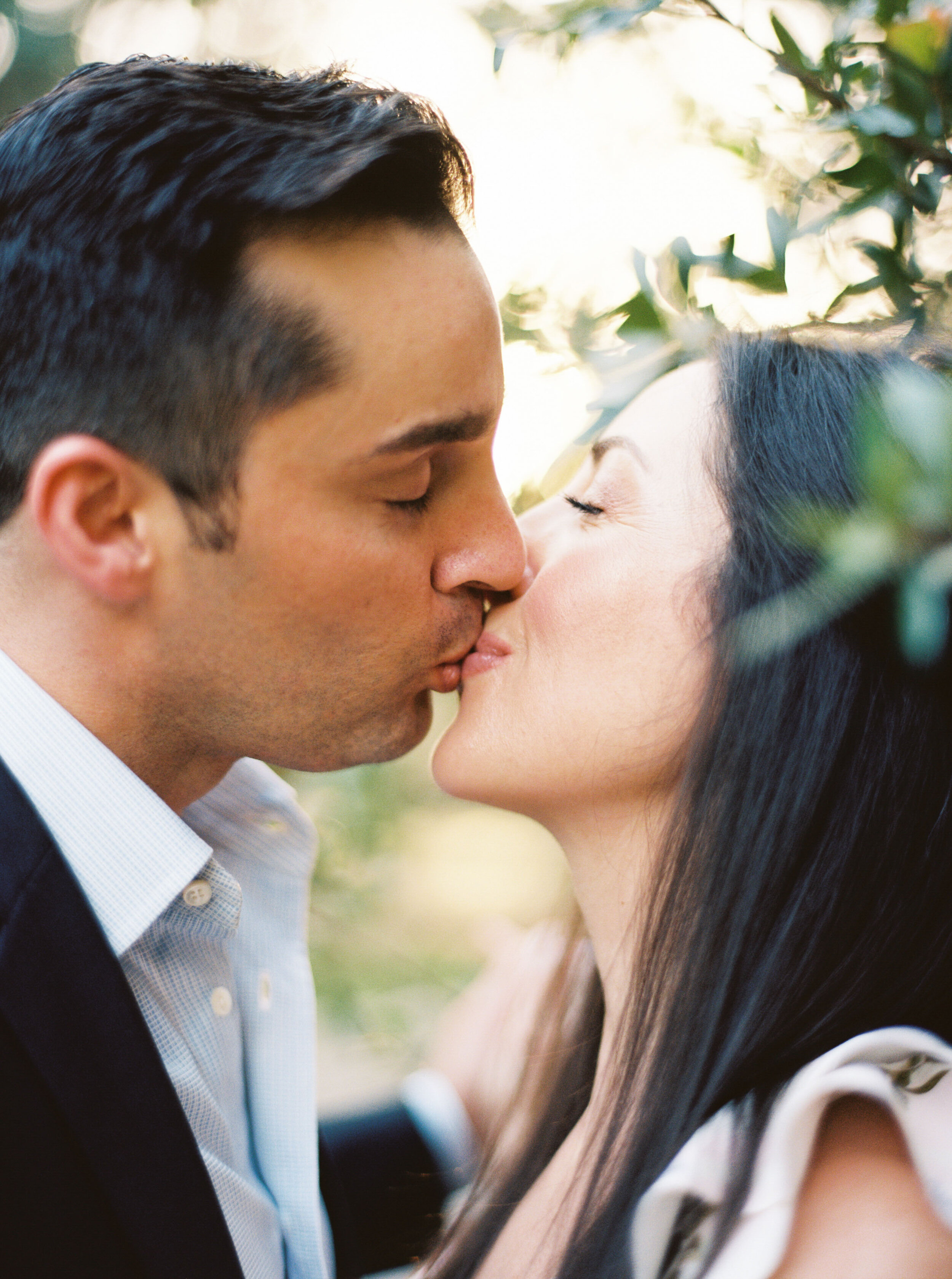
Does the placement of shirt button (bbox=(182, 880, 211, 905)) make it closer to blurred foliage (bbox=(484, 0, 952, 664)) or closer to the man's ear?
the man's ear

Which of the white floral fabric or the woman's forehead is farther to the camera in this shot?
the woman's forehead

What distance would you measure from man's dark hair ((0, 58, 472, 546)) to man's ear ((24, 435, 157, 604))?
0.04 m

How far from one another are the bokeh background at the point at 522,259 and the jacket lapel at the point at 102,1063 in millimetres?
1084

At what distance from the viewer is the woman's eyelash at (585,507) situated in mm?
1746

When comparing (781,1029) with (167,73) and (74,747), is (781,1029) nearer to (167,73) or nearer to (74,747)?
(74,747)

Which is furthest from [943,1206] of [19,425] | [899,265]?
[19,425]

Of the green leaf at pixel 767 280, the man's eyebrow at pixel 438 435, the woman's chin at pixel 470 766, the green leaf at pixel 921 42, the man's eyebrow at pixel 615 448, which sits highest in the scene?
the green leaf at pixel 921 42

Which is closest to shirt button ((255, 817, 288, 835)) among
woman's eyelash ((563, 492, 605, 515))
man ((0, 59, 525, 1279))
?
man ((0, 59, 525, 1279))

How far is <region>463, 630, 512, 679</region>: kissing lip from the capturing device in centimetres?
173

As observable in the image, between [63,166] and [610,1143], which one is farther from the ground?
[63,166]

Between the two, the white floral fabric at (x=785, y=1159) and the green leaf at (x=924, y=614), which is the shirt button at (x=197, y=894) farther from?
the green leaf at (x=924, y=614)

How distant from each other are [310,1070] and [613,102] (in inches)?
77.3

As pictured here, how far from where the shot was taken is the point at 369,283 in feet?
5.00

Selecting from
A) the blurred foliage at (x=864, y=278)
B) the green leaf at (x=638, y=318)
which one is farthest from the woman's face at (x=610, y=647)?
the green leaf at (x=638, y=318)
